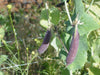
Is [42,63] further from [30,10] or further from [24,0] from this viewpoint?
[24,0]

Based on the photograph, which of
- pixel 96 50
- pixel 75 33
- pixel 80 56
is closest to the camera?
pixel 75 33

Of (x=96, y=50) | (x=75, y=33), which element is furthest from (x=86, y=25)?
(x=96, y=50)

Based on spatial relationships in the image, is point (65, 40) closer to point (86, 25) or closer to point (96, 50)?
point (86, 25)

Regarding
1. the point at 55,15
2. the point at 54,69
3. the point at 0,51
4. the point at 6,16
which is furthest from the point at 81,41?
the point at 6,16

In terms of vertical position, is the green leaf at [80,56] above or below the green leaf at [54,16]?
below

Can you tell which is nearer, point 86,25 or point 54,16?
point 86,25

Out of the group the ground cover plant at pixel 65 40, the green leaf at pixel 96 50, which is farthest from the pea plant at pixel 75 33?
the green leaf at pixel 96 50

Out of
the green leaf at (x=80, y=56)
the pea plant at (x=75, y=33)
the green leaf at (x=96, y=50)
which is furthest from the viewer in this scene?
the green leaf at (x=96, y=50)

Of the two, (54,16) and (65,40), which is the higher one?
(54,16)

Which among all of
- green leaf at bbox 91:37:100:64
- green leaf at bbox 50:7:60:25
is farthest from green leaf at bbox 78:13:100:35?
green leaf at bbox 91:37:100:64

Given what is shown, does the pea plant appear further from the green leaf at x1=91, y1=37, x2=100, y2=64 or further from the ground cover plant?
the green leaf at x1=91, y1=37, x2=100, y2=64

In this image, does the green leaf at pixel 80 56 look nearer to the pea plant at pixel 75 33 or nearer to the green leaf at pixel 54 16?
the pea plant at pixel 75 33

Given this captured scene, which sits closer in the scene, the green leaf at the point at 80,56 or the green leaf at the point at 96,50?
the green leaf at the point at 80,56
